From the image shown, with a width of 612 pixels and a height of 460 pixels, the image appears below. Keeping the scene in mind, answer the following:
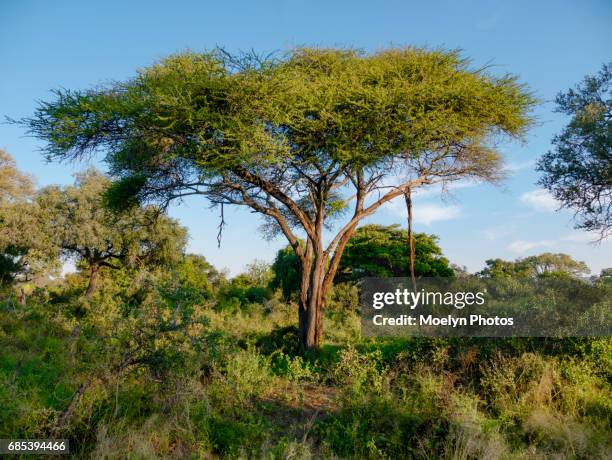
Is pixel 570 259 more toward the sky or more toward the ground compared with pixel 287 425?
more toward the sky

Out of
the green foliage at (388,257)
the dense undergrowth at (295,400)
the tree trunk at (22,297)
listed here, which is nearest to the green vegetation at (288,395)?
the dense undergrowth at (295,400)

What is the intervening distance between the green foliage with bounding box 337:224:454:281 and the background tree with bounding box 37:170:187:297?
30.3 feet

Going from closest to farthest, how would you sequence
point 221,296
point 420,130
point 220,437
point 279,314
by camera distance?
point 220,437
point 420,130
point 279,314
point 221,296

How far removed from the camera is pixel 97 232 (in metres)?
23.7

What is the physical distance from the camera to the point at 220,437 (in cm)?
611

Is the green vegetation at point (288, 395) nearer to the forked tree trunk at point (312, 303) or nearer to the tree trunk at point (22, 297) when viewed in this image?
the forked tree trunk at point (312, 303)

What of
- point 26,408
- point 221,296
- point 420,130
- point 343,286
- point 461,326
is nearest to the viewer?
point 26,408

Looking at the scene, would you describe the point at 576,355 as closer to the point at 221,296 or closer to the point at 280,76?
the point at 280,76

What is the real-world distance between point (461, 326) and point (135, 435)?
6.34 m

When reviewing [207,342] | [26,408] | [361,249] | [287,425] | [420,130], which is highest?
[420,130]

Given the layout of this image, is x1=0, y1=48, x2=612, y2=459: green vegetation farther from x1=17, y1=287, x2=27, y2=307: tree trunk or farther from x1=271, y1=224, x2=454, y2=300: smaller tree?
x1=271, y1=224, x2=454, y2=300: smaller tree

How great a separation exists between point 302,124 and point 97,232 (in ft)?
52.8

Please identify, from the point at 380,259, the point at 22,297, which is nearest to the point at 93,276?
the point at 22,297

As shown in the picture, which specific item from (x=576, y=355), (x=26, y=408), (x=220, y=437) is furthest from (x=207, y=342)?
(x=576, y=355)
